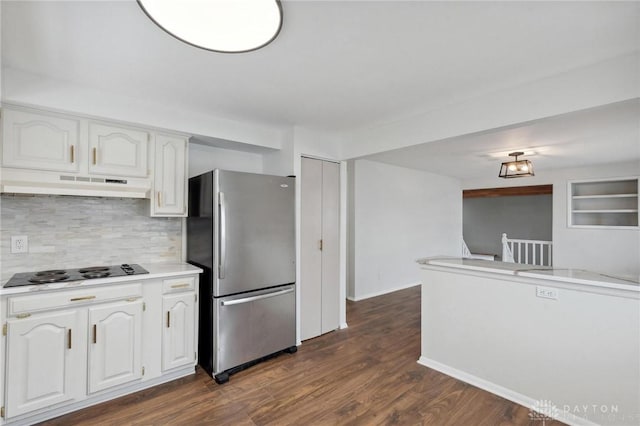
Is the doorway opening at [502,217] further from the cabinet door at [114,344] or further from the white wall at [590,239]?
the cabinet door at [114,344]

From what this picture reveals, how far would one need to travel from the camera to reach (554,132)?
3316mm

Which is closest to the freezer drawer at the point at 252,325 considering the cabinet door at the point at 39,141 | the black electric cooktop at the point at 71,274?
the black electric cooktop at the point at 71,274

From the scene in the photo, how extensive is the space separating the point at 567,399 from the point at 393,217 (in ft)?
Result: 12.4

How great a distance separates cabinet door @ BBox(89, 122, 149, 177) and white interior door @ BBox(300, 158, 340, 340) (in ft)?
5.06

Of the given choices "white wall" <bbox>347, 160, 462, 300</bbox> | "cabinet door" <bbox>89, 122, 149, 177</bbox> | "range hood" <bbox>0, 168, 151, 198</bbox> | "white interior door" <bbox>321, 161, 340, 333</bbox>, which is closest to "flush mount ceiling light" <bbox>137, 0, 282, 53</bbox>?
"cabinet door" <bbox>89, 122, 149, 177</bbox>

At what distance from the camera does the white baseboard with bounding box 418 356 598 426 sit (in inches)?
78.1

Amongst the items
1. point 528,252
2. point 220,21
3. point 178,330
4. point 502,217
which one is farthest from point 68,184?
point 502,217

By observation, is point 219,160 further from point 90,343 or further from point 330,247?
point 90,343

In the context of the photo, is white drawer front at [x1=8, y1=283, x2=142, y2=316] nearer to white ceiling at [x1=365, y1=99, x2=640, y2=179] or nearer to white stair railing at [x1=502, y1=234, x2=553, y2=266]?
white ceiling at [x1=365, y1=99, x2=640, y2=179]

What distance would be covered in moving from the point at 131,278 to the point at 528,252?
288 inches

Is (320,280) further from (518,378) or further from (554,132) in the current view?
(554,132)

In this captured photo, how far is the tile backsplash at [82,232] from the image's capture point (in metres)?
2.33

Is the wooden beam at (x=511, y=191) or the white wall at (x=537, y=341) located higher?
the wooden beam at (x=511, y=191)

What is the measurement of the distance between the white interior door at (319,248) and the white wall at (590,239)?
479 cm
